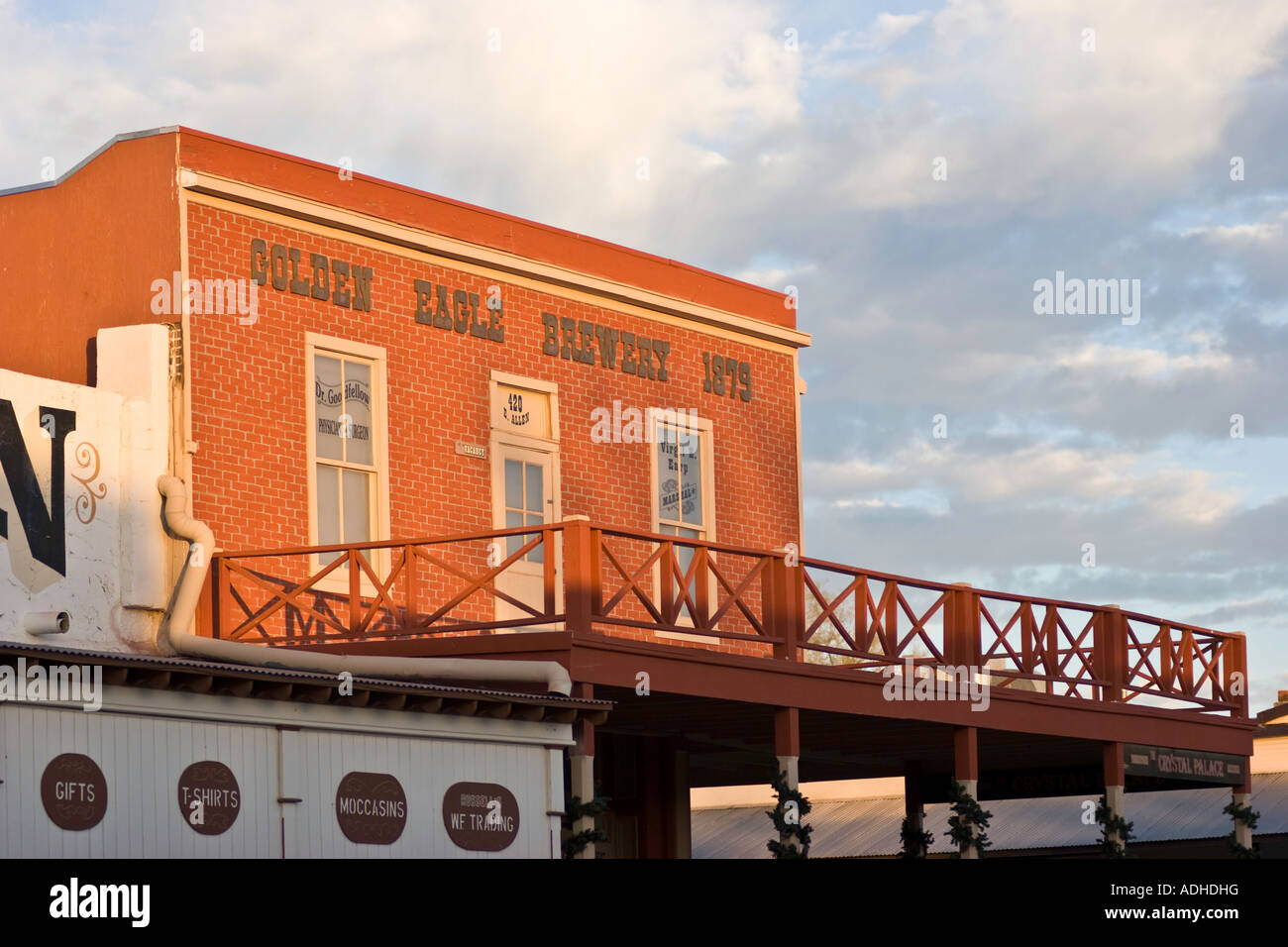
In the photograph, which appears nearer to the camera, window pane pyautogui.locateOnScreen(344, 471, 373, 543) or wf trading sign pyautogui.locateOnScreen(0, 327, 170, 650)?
wf trading sign pyautogui.locateOnScreen(0, 327, 170, 650)

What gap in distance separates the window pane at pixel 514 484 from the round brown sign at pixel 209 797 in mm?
7750

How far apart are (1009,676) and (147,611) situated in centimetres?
887

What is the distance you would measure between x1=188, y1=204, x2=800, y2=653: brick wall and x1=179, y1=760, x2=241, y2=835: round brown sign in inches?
193

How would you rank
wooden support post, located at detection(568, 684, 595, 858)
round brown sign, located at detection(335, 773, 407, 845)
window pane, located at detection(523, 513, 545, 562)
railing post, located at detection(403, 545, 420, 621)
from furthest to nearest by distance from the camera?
window pane, located at detection(523, 513, 545, 562) < railing post, located at detection(403, 545, 420, 621) < wooden support post, located at detection(568, 684, 595, 858) < round brown sign, located at detection(335, 773, 407, 845)

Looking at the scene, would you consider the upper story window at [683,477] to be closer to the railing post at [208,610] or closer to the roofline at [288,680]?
the railing post at [208,610]

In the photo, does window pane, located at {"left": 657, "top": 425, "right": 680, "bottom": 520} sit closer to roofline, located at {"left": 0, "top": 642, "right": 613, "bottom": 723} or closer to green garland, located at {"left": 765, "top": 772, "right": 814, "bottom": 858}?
green garland, located at {"left": 765, "top": 772, "right": 814, "bottom": 858}

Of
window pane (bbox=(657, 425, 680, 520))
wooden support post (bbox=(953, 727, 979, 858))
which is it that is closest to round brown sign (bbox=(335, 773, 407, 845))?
wooden support post (bbox=(953, 727, 979, 858))

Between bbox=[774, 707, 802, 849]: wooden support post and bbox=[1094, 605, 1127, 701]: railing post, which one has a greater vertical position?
bbox=[1094, 605, 1127, 701]: railing post

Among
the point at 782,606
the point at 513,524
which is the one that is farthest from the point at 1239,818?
the point at 513,524

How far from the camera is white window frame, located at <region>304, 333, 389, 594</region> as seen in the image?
1959 centimetres

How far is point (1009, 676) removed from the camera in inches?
852

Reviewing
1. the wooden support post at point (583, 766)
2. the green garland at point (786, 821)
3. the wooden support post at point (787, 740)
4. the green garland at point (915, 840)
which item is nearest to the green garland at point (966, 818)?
the green garland at point (915, 840)

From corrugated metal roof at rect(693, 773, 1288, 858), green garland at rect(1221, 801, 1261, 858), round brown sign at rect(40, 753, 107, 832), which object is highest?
round brown sign at rect(40, 753, 107, 832)

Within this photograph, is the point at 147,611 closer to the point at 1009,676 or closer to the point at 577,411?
the point at 577,411
